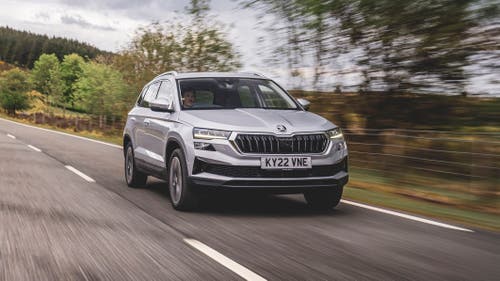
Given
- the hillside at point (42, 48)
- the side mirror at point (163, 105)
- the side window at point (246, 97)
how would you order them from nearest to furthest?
1. the side mirror at point (163, 105)
2. the side window at point (246, 97)
3. the hillside at point (42, 48)

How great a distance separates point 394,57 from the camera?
574 inches

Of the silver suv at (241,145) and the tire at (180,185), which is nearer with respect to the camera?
the silver suv at (241,145)

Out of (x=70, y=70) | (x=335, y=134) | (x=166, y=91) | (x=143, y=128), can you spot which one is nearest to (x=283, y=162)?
(x=335, y=134)

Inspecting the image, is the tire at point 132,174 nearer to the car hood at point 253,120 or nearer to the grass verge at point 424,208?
Answer: the car hood at point 253,120

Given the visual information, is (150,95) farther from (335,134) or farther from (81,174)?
(335,134)

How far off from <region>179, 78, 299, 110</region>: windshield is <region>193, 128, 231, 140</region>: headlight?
2.82 feet

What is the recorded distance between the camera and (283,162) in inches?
282

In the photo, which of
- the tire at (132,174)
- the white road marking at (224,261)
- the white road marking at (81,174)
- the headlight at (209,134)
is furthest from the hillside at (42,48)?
the white road marking at (224,261)

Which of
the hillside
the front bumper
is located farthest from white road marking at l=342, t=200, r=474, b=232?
the hillside

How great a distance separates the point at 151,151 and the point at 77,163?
5872 millimetres

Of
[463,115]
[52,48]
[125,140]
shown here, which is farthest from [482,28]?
[52,48]

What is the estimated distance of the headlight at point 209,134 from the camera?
23.7 feet

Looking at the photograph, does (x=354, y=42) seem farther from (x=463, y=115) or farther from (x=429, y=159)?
(x=429, y=159)

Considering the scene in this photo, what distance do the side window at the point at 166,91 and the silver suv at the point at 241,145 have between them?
Result: 0.03m
